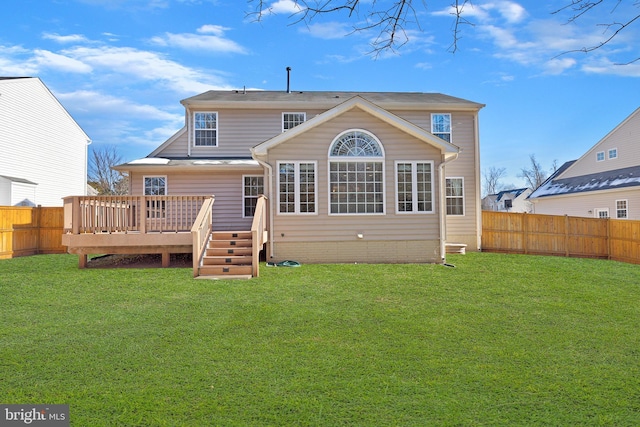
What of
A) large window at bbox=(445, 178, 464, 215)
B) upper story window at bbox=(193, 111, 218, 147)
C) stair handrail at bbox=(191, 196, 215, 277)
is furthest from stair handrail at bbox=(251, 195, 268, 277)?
large window at bbox=(445, 178, 464, 215)

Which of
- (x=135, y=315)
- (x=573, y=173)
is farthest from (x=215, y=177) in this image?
(x=573, y=173)

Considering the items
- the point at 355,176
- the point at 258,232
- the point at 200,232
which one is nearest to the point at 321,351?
the point at 258,232

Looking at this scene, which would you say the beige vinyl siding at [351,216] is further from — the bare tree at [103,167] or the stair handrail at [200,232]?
the bare tree at [103,167]

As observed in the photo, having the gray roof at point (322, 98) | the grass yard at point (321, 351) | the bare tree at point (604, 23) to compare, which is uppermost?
the gray roof at point (322, 98)

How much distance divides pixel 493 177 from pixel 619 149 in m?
43.0

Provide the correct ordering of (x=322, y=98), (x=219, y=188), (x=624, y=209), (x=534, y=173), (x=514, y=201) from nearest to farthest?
(x=219, y=188)
(x=322, y=98)
(x=624, y=209)
(x=514, y=201)
(x=534, y=173)

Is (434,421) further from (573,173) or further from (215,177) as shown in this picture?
(573,173)

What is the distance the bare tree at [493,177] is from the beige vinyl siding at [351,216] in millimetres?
56529

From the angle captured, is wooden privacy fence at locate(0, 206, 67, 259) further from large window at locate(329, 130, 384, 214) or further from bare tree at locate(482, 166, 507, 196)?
bare tree at locate(482, 166, 507, 196)

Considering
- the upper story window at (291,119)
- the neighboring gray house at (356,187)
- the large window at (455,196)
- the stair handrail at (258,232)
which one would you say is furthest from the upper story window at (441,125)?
the stair handrail at (258,232)

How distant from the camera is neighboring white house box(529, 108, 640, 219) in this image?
1872 centimetres

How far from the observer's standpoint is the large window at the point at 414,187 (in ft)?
37.7

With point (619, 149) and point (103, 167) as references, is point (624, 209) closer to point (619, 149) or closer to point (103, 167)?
point (619, 149)

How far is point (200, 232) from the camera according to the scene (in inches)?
380
